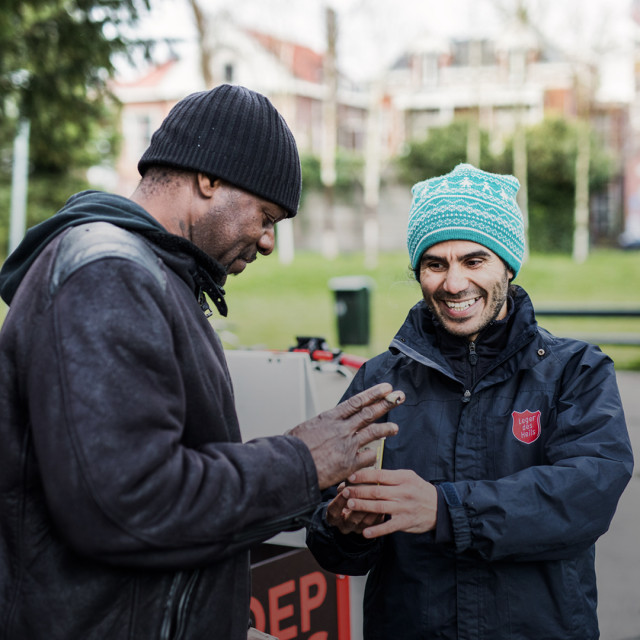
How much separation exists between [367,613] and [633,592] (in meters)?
2.40

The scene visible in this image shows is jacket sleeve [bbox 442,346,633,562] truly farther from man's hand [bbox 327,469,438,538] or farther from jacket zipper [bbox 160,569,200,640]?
jacket zipper [bbox 160,569,200,640]

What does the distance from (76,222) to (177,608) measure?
73 cm

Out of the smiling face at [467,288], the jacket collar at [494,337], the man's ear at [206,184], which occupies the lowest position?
the jacket collar at [494,337]

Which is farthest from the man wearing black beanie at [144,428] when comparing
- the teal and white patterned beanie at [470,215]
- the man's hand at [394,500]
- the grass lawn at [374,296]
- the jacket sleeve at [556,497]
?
the grass lawn at [374,296]

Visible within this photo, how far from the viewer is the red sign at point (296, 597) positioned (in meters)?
2.63

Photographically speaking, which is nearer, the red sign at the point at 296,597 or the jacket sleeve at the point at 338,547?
the jacket sleeve at the point at 338,547

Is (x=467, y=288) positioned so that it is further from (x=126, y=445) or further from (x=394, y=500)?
(x=126, y=445)

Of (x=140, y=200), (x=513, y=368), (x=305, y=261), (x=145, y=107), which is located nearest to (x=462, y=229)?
(x=513, y=368)

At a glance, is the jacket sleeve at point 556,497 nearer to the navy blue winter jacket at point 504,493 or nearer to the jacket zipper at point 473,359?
the navy blue winter jacket at point 504,493

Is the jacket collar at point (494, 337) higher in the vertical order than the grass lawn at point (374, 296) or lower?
higher

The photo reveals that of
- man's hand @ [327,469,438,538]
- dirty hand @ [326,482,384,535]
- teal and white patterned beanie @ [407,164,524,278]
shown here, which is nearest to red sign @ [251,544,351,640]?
dirty hand @ [326,482,384,535]

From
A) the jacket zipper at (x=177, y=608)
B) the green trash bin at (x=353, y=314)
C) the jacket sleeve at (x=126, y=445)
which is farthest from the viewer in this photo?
the green trash bin at (x=353, y=314)

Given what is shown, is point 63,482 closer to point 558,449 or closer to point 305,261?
point 558,449

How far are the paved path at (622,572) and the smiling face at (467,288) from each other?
2.20 meters
